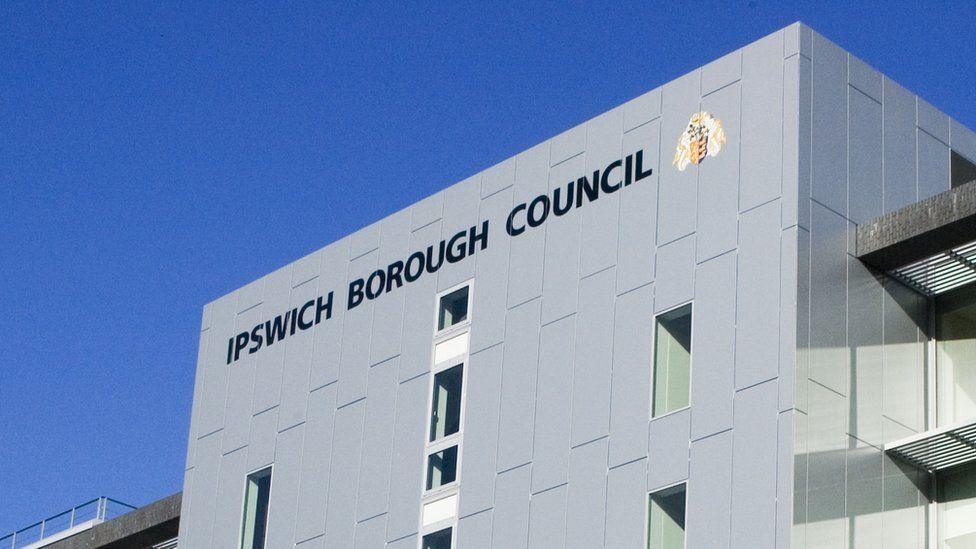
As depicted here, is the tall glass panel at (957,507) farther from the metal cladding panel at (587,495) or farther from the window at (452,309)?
the window at (452,309)

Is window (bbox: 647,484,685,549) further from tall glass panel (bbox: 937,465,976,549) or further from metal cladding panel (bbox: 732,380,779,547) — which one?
tall glass panel (bbox: 937,465,976,549)

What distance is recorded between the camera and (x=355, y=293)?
4253cm

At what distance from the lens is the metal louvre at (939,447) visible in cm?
3197

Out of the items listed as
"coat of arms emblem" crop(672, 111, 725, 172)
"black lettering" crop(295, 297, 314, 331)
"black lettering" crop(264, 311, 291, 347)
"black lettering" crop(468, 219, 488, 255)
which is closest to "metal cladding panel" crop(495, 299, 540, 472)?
"black lettering" crop(468, 219, 488, 255)

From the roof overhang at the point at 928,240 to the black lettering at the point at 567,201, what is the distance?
21.3 feet

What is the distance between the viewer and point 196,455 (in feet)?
149

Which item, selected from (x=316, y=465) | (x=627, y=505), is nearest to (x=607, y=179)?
(x=627, y=505)

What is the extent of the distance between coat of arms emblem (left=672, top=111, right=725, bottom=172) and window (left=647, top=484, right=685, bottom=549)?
6360mm

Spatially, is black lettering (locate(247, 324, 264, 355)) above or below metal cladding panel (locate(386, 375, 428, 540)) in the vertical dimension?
above

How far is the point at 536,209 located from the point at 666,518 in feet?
26.1

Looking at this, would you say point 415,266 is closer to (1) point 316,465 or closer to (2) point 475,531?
(1) point 316,465

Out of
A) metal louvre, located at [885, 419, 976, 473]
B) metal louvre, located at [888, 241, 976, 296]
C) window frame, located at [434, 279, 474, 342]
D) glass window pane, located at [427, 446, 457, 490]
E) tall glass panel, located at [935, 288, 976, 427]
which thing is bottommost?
metal louvre, located at [885, 419, 976, 473]

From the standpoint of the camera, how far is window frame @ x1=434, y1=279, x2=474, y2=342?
39281 mm

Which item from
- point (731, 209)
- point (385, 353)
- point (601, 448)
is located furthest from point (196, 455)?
point (731, 209)
